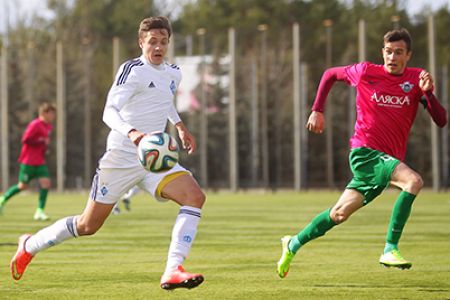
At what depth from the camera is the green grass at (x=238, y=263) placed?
31.8 ft

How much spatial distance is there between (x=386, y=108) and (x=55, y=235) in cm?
351

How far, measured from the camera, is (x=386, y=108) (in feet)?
35.8

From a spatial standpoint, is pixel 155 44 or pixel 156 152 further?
pixel 155 44

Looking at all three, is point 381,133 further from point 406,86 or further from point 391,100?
point 406,86

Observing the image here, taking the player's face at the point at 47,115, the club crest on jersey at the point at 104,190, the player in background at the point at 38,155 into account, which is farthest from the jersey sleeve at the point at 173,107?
the player in background at the point at 38,155

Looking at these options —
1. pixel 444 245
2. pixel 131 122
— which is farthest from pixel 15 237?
pixel 131 122

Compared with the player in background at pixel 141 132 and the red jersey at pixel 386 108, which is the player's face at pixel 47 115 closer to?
the red jersey at pixel 386 108

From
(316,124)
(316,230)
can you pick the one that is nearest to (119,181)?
(316,124)

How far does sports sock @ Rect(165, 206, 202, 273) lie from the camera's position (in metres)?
8.88

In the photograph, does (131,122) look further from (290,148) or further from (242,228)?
(290,148)

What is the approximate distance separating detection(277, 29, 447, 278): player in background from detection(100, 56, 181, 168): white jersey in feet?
5.56

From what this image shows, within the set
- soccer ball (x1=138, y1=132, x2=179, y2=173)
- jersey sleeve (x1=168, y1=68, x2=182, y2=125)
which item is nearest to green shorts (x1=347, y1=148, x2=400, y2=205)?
jersey sleeve (x1=168, y1=68, x2=182, y2=125)

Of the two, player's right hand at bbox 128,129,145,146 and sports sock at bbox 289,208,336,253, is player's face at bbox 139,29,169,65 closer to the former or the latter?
player's right hand at bbox 128,129,145,146

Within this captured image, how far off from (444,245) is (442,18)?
75.3 m
